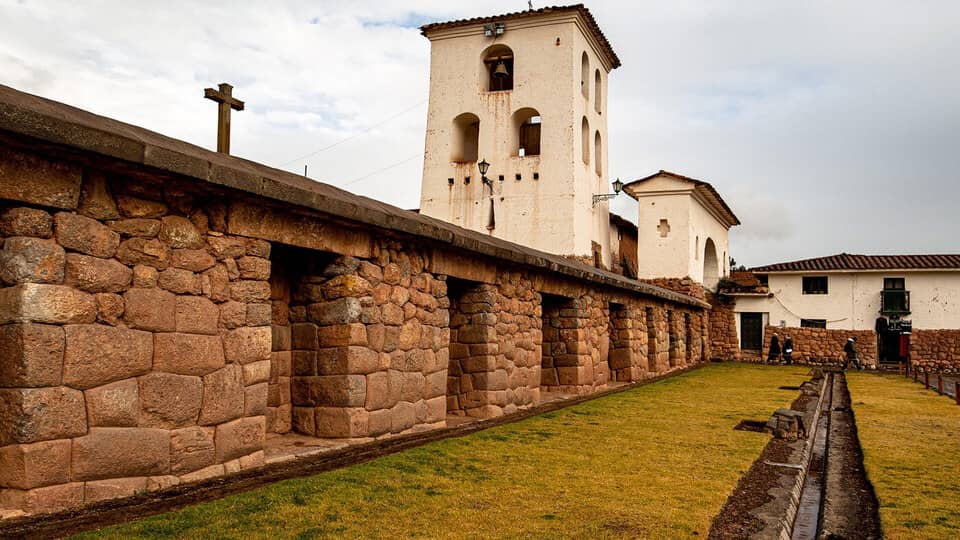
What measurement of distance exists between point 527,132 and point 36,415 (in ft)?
74.8

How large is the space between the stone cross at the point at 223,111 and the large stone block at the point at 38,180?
3.69 meters

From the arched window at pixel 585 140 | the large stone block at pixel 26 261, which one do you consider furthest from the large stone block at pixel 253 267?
the arched window at pixel 585 140

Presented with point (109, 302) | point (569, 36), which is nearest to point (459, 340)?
point (109, 302)

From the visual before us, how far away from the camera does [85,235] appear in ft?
15.6

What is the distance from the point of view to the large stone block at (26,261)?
4438 mm

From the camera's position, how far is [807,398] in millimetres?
13602

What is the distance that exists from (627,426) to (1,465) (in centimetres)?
620

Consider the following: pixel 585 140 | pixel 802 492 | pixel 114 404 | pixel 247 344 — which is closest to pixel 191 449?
pixel 114 404

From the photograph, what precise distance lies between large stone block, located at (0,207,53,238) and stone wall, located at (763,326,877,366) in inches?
1238

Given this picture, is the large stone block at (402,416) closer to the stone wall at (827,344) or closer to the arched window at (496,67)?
the arched window at (496,67)

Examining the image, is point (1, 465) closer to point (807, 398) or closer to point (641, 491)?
point (641, 491)

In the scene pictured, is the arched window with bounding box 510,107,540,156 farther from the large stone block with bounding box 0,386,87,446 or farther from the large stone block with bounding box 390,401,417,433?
the large stone block with bounding box 0,386,87,446

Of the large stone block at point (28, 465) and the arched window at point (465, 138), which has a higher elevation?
the arched window at point (465, 138)

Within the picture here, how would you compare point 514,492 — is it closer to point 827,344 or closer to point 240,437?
point 240,437
